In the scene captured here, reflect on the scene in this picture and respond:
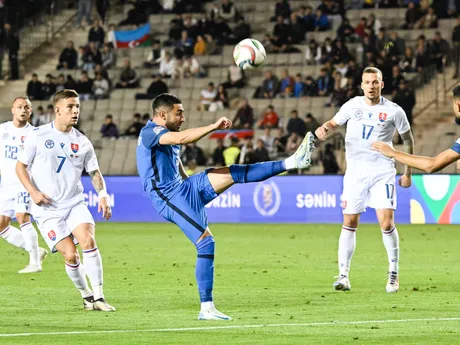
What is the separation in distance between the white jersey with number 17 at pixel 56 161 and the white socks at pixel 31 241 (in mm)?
4360

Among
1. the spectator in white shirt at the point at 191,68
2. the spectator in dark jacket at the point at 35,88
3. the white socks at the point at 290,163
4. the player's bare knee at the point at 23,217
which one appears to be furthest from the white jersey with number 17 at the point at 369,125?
the spectator in dark jacket at the point at 35,88

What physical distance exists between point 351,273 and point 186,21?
72.0 feet

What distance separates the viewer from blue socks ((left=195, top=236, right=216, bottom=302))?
9.95 m

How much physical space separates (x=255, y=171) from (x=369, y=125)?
10.9ft

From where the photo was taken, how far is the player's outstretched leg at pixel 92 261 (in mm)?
10914

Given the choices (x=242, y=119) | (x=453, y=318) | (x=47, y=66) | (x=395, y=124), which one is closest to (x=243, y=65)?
(x=395, y=124)

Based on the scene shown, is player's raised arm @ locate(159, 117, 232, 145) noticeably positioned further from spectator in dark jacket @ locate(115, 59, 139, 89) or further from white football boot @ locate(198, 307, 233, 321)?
spectator in dark jacket @ locate(115, 59, 139, 89)

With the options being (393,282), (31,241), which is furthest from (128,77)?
(393,282)

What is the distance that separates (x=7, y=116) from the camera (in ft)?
114

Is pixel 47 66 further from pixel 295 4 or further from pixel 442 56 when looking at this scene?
pixel 442 56

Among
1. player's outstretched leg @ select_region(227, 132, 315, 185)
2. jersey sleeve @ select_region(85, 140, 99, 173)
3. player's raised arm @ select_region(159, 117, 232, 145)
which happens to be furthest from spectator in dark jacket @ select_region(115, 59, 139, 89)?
player's outstretched leg @ select_region(227, 132, 315, 185)

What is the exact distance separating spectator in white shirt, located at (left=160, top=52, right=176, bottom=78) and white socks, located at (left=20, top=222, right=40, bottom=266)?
19161mm

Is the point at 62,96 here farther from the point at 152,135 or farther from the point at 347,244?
the point at 347,244

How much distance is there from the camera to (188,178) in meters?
10.2
